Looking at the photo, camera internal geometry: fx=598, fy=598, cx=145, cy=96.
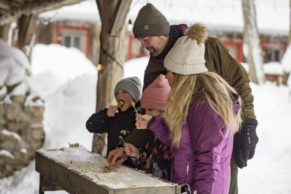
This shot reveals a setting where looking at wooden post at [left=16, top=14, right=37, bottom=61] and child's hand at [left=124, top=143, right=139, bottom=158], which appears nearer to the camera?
Answer: child's hand at [left=124, top=143, right=139, bottom=158]

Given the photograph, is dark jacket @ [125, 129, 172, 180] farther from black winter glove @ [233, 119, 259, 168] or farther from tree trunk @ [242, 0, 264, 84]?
tree trunk @ [242, 0, 264, 84]

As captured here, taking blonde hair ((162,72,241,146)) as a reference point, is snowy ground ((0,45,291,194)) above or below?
below

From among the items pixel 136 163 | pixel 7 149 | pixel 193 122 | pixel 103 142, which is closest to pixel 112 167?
pixel 136 163

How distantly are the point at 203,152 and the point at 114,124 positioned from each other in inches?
66.8

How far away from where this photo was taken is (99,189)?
3.18 metres

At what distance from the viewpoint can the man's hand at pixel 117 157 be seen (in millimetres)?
3852

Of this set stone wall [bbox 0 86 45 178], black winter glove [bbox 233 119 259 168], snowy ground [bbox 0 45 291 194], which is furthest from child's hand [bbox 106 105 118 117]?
stone wall [bbox 0 86 45 178]

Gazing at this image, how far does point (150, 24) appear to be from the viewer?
3.93 metres

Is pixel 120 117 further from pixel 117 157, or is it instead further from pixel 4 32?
pixel 4 32

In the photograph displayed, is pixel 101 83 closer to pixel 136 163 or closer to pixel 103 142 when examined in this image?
pixel 103 142

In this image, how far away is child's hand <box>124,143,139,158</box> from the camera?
376 cm

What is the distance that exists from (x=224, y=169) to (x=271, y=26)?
2084 cm

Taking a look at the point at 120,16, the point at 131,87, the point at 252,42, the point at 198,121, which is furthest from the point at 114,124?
the point at 252,42

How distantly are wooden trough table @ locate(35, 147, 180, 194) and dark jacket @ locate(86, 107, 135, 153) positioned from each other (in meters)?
0.23
